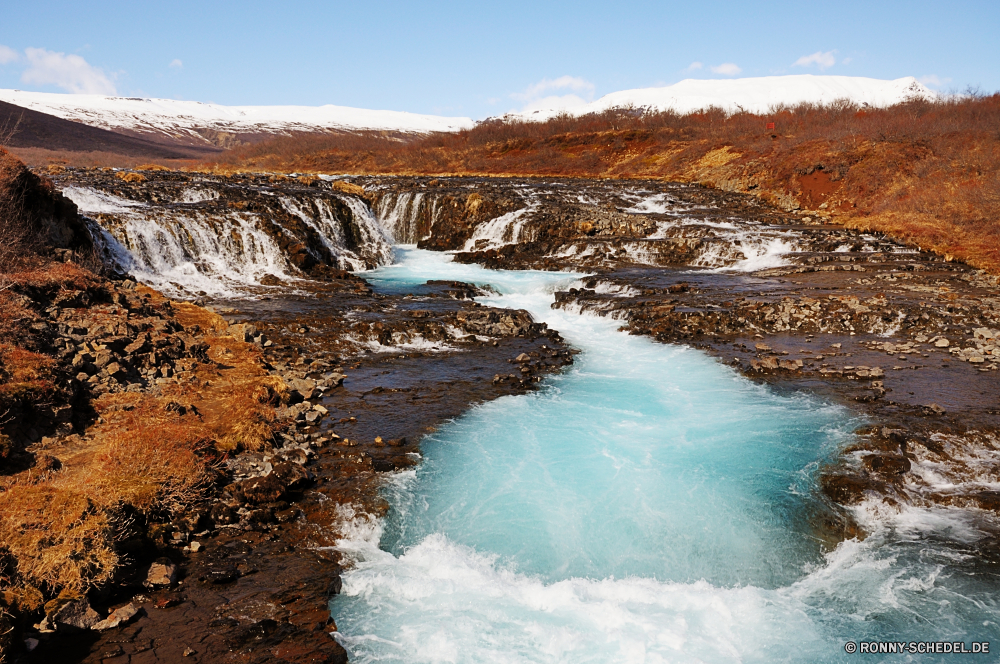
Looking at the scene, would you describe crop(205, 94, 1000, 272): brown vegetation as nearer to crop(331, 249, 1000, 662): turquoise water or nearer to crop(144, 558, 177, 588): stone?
crop(331, 249, 1000, 662): turquoise water

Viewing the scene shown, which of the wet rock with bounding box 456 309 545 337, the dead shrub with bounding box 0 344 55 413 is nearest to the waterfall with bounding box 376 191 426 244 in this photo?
the wet rock with bounding box 456 309 545 337

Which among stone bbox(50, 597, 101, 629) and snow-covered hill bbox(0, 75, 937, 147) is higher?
snow-covered hill bbox(0, 75, 937, 147)

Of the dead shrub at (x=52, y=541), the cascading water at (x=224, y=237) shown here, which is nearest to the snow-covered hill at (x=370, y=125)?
the cascading water at (x=224, y=237)

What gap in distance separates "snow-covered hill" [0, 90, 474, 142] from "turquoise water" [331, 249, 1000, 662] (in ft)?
516

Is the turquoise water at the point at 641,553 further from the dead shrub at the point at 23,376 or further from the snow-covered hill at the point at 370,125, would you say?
the snow-covered hill at the point at 370,125

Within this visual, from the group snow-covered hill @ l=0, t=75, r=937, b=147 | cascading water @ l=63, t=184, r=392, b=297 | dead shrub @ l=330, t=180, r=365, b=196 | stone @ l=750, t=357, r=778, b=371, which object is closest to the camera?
stone @ l=750, t=357, r=778, b=371

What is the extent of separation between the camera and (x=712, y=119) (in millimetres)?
67625

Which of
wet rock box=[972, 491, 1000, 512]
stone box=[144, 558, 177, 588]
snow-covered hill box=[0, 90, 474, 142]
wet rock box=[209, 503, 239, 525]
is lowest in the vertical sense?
stone box=[144, 558, 177, 588]

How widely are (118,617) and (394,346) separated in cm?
929

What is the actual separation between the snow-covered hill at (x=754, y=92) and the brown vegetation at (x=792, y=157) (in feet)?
213

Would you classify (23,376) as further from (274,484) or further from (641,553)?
(641,553)

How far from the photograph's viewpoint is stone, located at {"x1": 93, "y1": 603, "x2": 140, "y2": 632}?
5676mm

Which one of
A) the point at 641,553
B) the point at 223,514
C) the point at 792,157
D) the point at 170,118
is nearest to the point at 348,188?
the point at 223,514

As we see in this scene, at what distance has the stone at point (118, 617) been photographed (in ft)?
18.6
